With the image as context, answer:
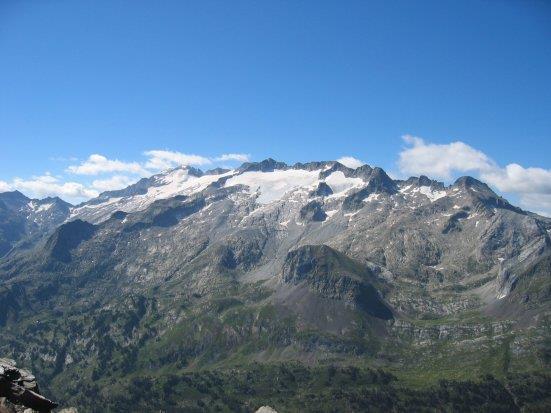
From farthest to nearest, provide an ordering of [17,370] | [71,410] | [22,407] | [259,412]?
1. [259,412]
2. [71,410]
3. [17,370]
4. [22,407]

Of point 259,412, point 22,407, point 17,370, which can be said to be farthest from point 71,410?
point 259,412

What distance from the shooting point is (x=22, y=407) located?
4716 centimetres

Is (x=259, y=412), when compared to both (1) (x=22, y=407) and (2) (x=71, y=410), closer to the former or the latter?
(2) (x=71, y=410)

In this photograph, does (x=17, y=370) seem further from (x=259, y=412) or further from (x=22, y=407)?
(x=259, y=412)

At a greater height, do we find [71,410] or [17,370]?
[17,370]

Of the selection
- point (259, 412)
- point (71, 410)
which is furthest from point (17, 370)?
point (259, 412)

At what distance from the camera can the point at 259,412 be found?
6600cm

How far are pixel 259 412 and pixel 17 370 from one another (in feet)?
95.8

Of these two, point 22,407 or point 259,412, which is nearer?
point 22,407

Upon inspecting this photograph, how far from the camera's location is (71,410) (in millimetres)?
59938

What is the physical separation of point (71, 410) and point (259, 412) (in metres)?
22.7

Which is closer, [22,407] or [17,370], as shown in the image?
[22,407]

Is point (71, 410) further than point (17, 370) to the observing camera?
Yes

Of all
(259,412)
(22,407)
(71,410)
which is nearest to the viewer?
(22,407)
